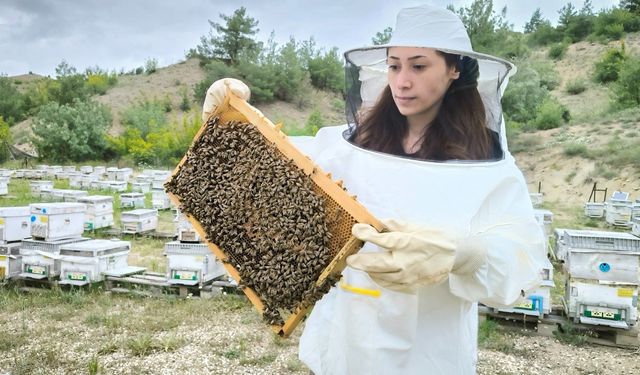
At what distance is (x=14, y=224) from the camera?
7.09 m

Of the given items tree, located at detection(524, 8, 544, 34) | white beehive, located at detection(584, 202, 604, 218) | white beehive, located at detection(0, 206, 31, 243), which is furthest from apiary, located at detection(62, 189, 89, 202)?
tree, located at detection(524, 8, 544, 34)

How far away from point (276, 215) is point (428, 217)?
652 mm

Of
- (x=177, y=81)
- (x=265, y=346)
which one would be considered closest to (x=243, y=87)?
(x=265, y=346)

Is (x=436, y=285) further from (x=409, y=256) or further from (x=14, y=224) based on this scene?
(x=14, y=224)

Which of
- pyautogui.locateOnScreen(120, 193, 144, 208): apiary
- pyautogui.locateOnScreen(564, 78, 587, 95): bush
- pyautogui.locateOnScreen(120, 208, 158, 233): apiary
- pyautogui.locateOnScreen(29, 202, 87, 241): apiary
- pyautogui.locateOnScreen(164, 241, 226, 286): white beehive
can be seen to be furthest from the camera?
pyautogui.locateOnScreen(564, 78, 587, 95): bush

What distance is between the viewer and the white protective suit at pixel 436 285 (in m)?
1.62

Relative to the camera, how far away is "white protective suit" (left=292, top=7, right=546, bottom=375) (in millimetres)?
1621

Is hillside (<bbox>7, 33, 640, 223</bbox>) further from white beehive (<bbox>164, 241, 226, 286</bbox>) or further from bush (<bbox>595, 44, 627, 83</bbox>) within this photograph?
white beehive (<bbox>164, 241, 226, 286</bbox>)

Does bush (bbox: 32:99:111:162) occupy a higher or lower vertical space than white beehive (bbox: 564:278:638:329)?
higher

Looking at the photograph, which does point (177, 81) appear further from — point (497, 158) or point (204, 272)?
point (497, 158)

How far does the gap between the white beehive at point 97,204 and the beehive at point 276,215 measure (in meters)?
8.81

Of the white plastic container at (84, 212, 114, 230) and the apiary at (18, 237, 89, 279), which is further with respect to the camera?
the white plastic container at (84, 212, 114, 230)

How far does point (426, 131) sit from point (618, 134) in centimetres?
2432

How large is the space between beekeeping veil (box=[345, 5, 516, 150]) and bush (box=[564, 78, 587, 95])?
36493mm
